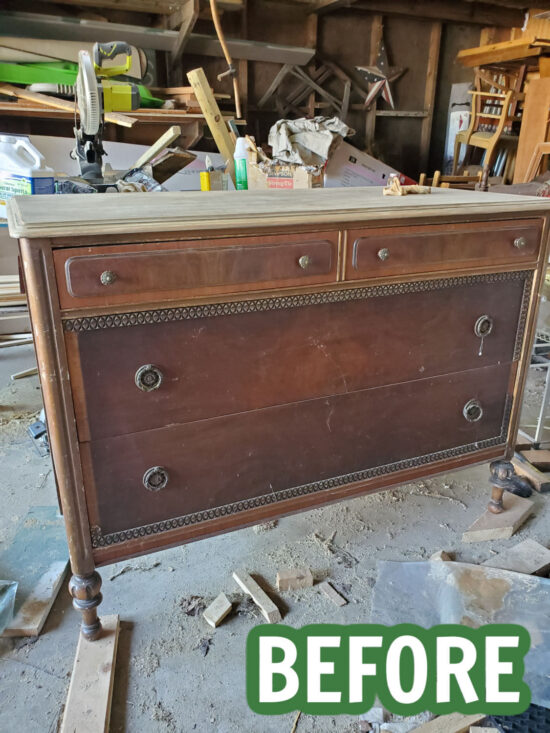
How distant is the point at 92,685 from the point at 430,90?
19.9ft

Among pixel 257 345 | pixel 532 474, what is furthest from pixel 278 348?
pixel 532 474

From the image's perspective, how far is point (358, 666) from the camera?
A: 54.1 inches

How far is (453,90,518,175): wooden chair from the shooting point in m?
5.03

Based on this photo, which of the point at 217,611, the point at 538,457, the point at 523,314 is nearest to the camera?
the point at 217,611

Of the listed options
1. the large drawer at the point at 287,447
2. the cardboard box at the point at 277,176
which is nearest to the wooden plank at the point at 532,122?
the cardboard box at the point at 277,176

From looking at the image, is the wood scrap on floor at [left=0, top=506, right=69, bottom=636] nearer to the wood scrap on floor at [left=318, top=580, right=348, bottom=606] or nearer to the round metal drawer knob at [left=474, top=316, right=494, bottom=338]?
the wood scrap on floor at [left=318, top=580, right=348, bottom=606]

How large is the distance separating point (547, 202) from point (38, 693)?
188 cm

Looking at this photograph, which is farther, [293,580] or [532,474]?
[532,474]

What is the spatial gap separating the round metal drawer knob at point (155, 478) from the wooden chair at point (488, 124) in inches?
182

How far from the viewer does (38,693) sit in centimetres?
→ 133

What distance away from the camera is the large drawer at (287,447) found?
4.45 ft

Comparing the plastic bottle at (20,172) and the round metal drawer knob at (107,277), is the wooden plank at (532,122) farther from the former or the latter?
the round metal drawer knob at (107,277)

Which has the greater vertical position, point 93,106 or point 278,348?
point 93,106

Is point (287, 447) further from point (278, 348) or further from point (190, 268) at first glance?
point (190, 268)
